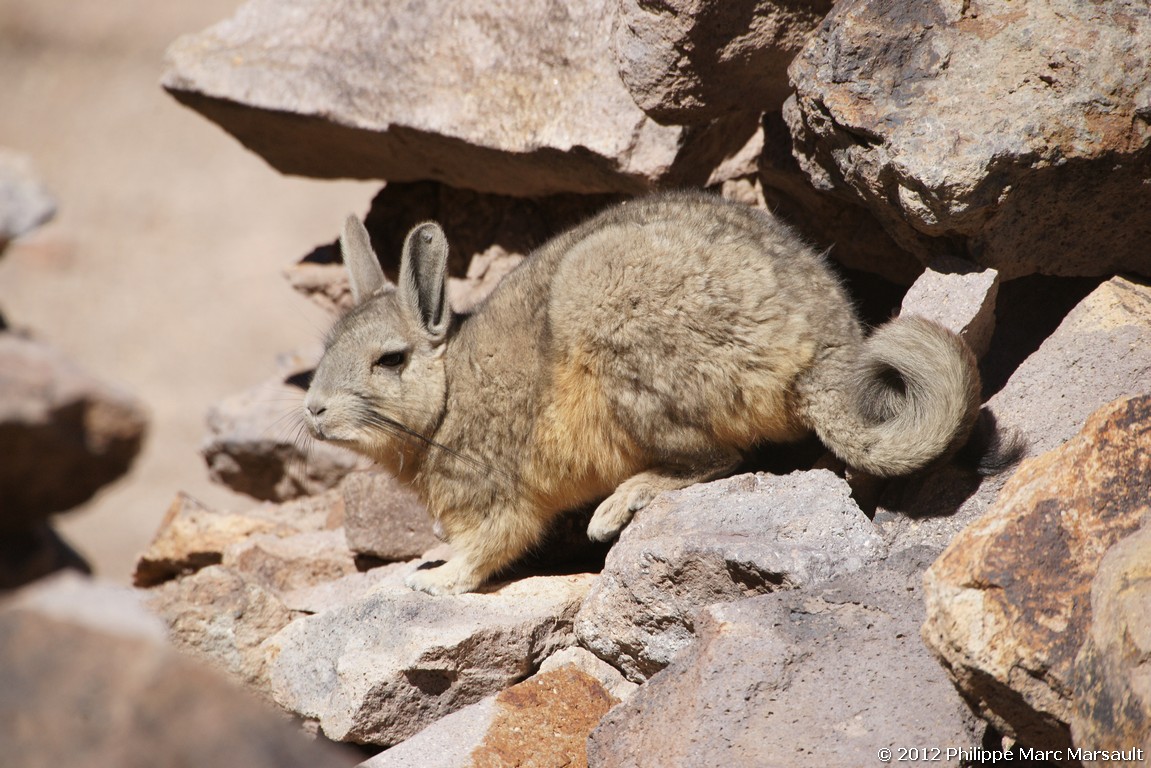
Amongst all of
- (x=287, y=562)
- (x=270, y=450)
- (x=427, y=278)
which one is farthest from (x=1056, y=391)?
(x=270, y=450)

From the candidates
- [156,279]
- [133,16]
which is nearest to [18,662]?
[156,279]

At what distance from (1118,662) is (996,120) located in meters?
1.93

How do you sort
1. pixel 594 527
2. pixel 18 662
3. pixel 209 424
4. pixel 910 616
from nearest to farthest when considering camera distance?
1. pixel 18 662
2. pixel 910 616
3. pixel 594 527
4. pixel 209 424

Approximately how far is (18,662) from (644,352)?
2336 millimetres

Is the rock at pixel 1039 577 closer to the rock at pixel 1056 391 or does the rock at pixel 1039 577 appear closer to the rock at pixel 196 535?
the rock at pixel 1056 391

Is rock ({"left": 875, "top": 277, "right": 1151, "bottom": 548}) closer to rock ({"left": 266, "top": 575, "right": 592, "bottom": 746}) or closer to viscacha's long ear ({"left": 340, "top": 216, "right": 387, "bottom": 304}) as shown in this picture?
rock ({"left": 266, "top": 575, "right": 592, "bottom": 746})

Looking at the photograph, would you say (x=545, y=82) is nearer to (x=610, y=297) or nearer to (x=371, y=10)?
(x=371, y=10)

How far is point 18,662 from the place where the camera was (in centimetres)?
204

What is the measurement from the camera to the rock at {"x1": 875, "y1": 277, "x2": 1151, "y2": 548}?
3.56 m

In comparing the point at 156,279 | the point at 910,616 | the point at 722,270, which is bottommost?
the point at 156,279

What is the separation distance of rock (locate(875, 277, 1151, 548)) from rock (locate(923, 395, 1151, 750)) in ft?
2.40

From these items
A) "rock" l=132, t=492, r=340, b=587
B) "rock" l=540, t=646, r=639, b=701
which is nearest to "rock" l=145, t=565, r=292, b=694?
"rock" l=132, t=492, r=340, b=587

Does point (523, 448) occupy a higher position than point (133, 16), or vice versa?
point (133, 16)

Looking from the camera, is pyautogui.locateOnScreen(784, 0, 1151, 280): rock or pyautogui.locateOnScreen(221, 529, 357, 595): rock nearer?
pyautogui.locateOnScreen(784, 0, 1151, 280): rock
